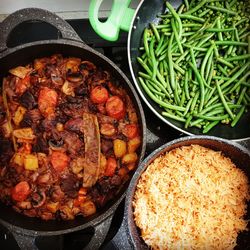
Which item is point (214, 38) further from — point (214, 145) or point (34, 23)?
point (34, 23)

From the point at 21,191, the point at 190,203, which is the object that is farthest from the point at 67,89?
the point at 190,203

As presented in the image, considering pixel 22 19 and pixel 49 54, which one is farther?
pixel 49 54

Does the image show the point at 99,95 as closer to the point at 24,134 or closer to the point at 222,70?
the point at 24,134

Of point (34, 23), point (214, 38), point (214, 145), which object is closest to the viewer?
point (214, 145)

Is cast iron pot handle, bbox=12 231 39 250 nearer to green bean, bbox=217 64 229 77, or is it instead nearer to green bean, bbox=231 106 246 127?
green bean, bbox=231 106 246 127

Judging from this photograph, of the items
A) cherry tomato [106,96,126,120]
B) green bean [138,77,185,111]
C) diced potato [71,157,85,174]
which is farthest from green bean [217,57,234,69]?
diced potato [71,157,85,174]

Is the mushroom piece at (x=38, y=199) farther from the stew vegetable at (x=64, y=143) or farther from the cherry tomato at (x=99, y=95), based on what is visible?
the cherry tomato at (x=99, y=95)

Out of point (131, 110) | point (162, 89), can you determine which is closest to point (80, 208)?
point (131, 110)
